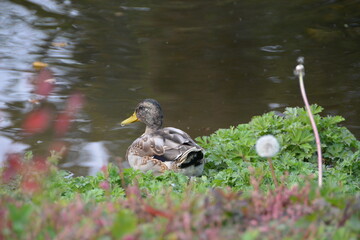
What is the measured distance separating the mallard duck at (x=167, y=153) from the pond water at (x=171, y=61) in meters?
0.67

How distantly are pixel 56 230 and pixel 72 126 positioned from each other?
6.07 meters

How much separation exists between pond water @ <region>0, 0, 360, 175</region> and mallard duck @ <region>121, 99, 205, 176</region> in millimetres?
667

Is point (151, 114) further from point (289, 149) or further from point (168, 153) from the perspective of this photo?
point (289, 149)

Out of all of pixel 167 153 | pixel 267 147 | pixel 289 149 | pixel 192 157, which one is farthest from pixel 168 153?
pixel 267 147

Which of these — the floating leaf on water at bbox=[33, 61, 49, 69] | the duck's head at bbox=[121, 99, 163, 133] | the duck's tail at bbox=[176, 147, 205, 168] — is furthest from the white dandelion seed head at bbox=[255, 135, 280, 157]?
the floating leaf on water at bbox=[33, 61, 49, 69]

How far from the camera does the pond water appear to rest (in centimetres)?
898

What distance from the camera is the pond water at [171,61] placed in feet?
29.5

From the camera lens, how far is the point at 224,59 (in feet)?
38.4

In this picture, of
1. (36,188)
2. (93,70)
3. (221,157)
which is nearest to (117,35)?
(93,70)

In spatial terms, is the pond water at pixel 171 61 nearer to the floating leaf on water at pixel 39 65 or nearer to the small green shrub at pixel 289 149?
the floating leaf on water at pixel 39 65

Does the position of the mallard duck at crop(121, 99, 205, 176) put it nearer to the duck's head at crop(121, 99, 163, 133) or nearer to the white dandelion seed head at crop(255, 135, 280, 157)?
the duck's head at crop(121, 99, 163, 133)

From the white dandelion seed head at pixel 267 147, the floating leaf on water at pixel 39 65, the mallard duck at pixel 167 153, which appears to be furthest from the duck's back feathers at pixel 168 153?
the floating leaf on water at pixel 39 65

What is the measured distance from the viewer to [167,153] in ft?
22.9

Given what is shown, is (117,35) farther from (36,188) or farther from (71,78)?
(36,188)
